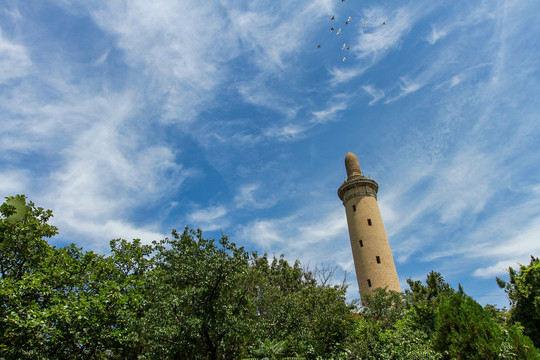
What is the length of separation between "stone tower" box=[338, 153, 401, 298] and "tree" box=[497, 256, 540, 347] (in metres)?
11.1

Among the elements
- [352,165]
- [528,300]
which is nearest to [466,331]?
[528,300]

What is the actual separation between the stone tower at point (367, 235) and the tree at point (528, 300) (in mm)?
11051

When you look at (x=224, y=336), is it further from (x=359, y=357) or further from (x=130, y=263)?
(x=130, y=263)

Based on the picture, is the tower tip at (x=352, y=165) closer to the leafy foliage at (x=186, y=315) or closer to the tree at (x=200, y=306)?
the leafy foliage at (x=186, y=315)

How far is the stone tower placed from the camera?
2656 centimetres

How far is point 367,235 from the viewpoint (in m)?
28.5

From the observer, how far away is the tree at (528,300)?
13086mm

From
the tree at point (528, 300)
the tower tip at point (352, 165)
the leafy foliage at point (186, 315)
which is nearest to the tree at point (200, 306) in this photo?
the leafy foliage at point (186, 315)

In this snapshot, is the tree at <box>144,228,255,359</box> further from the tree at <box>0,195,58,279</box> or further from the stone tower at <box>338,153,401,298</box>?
the stone tower at <box>338,153,401,298</box>

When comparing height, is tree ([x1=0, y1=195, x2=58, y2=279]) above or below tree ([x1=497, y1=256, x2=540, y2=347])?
above

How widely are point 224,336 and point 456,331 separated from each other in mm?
8299

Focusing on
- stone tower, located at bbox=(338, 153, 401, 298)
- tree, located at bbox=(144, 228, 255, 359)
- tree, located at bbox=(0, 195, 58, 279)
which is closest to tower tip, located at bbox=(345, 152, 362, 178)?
stone tower, located at bbox=(338, 153, 401, 298)

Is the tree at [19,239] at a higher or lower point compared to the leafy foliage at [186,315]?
higher

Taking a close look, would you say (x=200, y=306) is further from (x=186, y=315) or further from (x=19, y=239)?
(x=19, y=239)
